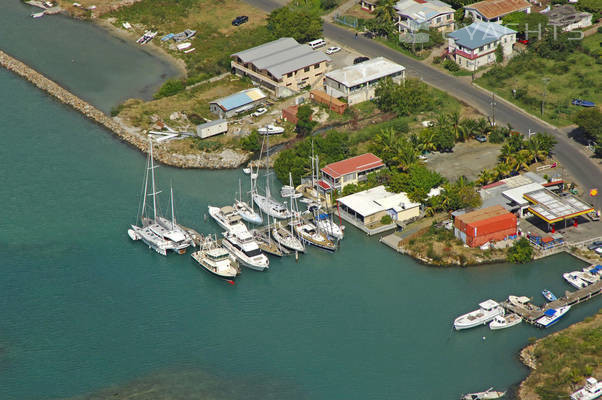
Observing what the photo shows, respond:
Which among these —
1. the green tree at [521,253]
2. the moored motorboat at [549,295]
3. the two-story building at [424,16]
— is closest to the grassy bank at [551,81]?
the two-story building at [424,16]

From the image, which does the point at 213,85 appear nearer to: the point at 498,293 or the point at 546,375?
the point at 498,293

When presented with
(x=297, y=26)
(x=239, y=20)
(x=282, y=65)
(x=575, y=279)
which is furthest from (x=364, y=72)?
(x=575, y=279)

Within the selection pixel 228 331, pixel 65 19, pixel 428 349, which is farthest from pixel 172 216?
pixel 65 19

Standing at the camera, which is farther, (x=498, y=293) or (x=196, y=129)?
(x=196, y=129)

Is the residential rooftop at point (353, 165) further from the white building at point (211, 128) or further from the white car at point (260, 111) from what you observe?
the white car at point (260, 111)

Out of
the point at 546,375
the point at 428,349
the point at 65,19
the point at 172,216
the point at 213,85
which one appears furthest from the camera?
the point at 65,19

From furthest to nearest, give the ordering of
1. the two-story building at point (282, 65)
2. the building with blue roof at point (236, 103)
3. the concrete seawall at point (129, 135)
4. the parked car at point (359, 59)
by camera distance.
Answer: the parked car at point (359, 59) < the two-story building at point (282, 65) < the building with blue roof at point (236, 103) < the concrete seawall at point (129, 135)

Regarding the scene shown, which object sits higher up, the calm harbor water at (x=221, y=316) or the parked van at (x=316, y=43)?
the parked van at (x=316, y=43)
